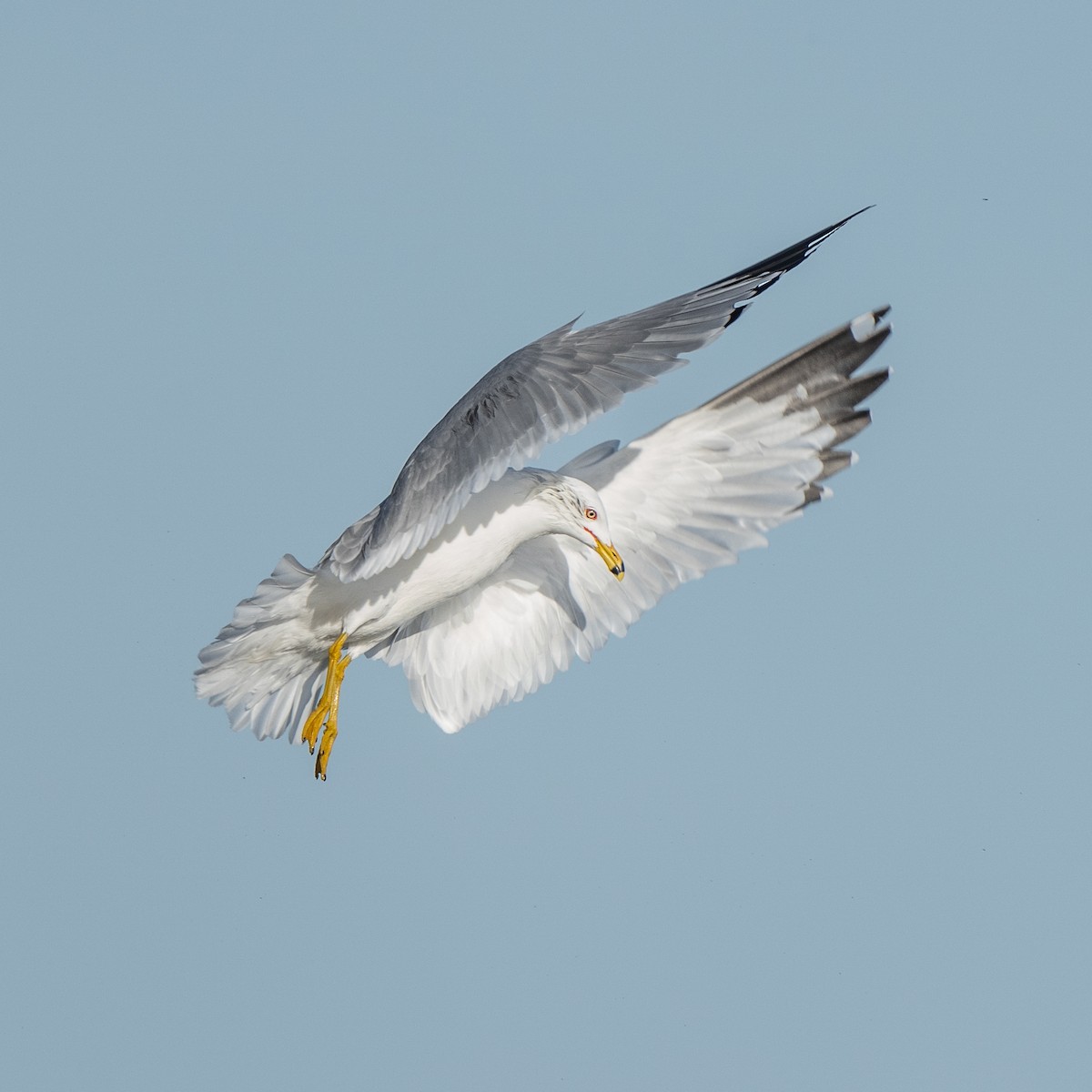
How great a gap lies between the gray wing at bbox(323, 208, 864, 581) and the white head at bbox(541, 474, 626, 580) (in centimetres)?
71

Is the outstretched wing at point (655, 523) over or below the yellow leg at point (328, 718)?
over

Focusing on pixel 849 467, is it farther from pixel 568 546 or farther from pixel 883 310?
pixel 568 546

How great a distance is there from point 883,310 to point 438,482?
95.5 inches

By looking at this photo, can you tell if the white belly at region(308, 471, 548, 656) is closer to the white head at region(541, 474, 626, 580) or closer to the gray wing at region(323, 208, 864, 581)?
the white head at region(541, 474, 626, 580)

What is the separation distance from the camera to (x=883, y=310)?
323 inches

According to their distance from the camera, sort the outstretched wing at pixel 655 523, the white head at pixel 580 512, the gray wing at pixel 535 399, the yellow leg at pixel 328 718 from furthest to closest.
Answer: the outstretched wing at pixel 655 523 → the yellow leg at pixel 328 718 → the white head at pixel 580 512 → the gray wing at pixel 535 399

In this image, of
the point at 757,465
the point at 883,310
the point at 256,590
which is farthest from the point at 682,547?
the point at 256,590

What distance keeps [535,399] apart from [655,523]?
182 centimetres

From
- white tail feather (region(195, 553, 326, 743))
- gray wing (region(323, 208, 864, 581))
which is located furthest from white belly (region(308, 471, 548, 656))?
gray wing (region(323, 208, 864, 581))

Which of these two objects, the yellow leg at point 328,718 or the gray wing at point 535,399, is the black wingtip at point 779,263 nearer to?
the gray wing at point 535,399

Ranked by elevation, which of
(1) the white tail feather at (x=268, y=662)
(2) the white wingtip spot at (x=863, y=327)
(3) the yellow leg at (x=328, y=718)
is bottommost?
(3) the yellow leg at (x=328, y=718)

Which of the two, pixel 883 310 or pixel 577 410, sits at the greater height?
pixel 883 310

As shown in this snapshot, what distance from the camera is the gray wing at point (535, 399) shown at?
22.3 feet

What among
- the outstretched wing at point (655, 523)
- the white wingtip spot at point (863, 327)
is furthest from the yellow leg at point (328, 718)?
the white wingtip spot at point (863, 327)
